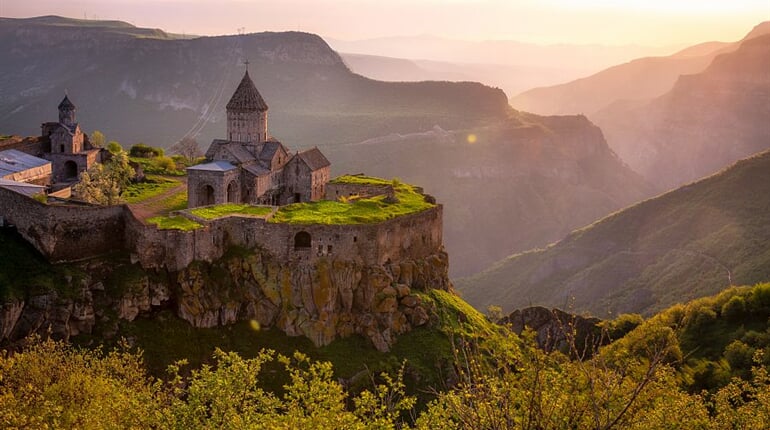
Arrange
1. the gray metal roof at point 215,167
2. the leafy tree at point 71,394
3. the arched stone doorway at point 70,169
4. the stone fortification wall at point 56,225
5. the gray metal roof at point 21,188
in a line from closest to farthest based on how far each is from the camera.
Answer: the leafy tree at point 71,394
the stone fortification wall at point 56,225
the gray metal roof at point 21,188
the gray metal roof at point 215,167
the arched stone doorway at point 70,169

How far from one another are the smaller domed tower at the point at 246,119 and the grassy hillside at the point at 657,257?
3031cm

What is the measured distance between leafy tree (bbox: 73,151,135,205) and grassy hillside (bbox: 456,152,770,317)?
3796 cm

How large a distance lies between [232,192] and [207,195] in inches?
72.8

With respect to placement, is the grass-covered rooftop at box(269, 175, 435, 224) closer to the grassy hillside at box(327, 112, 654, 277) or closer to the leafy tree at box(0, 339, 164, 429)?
the leafy tree at box(0, 339, 164, 429)

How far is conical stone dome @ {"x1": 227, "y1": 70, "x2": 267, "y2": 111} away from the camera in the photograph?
5897cm

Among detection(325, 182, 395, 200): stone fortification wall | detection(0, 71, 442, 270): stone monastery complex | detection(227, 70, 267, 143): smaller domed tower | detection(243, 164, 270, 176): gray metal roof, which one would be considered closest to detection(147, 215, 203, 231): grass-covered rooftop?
detection(0, 71, 442, 270): stone monastery complex

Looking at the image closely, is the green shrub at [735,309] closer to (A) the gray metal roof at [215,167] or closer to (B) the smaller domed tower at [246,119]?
(A) the gray metal roof at [215,167]

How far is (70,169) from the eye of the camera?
59625 millimetres

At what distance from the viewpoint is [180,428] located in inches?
912

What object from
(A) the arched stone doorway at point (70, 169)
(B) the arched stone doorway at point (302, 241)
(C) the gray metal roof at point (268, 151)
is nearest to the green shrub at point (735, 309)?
(B) the arched stone doorway at point (302, 241)

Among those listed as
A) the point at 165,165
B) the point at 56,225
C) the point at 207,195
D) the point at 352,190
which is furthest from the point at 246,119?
the point at 56,225

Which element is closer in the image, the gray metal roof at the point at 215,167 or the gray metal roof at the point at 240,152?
the gray metal roof at the point at 215,167

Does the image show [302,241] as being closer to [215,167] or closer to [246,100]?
[215,167]

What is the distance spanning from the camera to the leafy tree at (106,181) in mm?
48109
